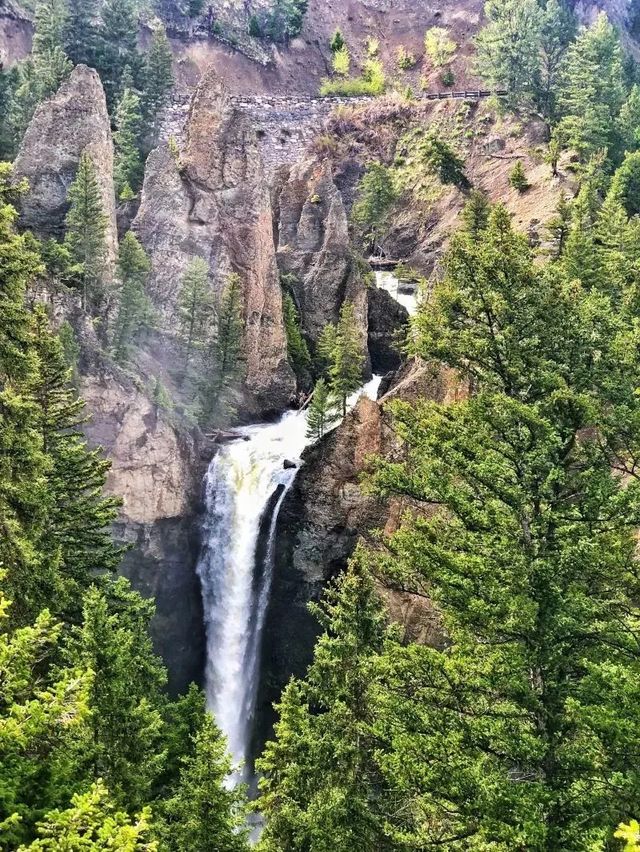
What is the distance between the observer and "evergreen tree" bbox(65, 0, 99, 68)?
207 ft

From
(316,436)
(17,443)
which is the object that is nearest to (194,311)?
(316,436)

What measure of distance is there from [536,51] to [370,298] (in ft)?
106

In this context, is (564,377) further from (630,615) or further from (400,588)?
(400,588)

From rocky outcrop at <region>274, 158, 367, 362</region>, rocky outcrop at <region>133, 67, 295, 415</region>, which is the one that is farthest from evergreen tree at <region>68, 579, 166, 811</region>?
rocky outcrop at <region>274, 158, 367, 362</region>

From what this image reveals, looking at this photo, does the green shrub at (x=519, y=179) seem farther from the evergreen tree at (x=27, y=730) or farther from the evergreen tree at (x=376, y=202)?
the evergreen tree at (x=27, y=730)

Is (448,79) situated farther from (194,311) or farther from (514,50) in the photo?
(194,311)

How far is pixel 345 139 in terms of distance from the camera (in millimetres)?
74375

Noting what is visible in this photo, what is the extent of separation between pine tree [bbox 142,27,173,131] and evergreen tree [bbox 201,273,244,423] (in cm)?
2795

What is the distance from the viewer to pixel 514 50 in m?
64.1

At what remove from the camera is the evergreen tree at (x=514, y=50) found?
209 feet

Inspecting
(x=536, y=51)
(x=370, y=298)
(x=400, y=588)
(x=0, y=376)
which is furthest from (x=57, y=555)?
(x=536, y=51)

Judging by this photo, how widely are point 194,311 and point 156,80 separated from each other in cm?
3301

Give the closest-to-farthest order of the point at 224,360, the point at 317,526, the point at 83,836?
the point at 83,836
the point at 317,526
the point at 224,360

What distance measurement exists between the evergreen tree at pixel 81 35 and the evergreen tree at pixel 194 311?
101ft
